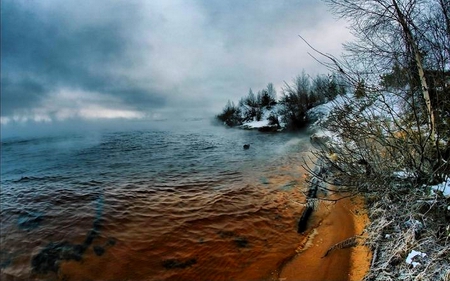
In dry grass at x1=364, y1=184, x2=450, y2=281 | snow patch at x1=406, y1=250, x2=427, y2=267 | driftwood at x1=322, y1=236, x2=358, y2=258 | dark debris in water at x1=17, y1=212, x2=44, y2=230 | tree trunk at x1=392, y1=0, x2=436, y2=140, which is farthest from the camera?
dark debris in water at x1=17, y1=212, x2=44, y2=230

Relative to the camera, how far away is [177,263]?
6.20m

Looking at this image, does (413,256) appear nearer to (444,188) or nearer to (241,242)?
(444,188)

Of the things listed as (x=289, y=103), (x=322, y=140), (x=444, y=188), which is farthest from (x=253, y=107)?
(x=444, y=188)

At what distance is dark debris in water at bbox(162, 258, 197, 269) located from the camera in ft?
19.9

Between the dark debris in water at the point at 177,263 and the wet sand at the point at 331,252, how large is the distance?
2.27 metres

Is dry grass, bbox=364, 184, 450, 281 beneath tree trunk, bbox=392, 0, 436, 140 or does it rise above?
beneath

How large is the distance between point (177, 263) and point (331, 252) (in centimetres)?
380

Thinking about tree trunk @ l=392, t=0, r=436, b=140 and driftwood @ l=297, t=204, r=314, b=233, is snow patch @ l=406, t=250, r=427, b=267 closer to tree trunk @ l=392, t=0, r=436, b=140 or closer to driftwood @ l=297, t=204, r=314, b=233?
tree trunk @ l=392, t=0, r=436, b=140

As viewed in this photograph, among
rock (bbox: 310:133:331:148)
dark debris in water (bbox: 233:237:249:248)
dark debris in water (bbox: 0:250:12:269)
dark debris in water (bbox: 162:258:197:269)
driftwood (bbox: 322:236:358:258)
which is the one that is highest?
rock (bbox: 310:133:331:148)

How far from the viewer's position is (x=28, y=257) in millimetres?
6840

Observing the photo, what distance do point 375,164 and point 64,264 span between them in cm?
804

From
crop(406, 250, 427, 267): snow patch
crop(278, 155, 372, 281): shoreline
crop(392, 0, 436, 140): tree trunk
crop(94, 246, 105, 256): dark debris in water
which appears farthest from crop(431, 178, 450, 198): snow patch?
crop(94, 246, 105, 256): dark debris in water

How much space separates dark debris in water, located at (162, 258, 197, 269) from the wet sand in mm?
2268

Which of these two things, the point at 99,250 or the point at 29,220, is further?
the point at 29,220
